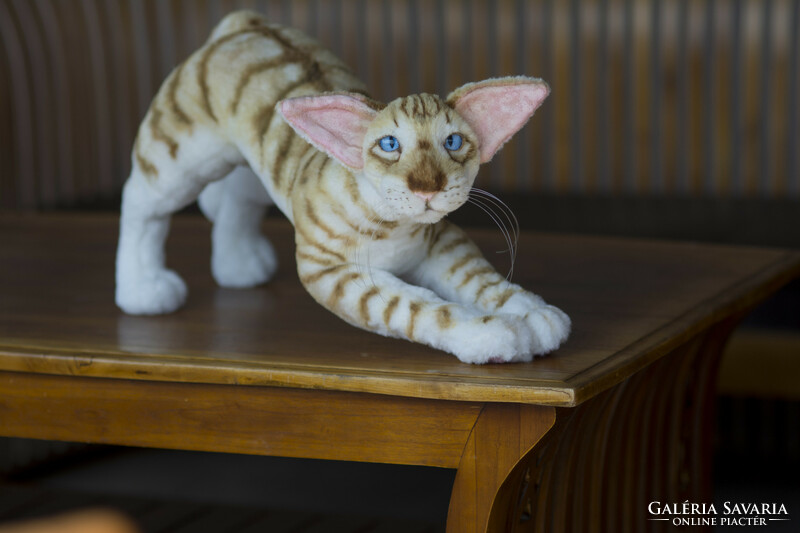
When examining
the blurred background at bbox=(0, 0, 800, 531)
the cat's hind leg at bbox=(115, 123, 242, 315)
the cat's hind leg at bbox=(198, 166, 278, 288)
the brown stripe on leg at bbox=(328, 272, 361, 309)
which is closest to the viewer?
the brown stripe on leg at bbox=(328, 272, 361, 309)

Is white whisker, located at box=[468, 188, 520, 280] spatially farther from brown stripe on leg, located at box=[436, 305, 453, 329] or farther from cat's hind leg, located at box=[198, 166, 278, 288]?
cat's hind leg, located at box=[198, 166, 278, 288]

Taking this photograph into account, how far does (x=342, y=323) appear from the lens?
1.21 m

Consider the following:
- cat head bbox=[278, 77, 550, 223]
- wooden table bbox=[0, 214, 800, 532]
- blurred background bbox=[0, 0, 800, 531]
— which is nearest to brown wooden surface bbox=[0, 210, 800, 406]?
wooden table bbox=[0, 214, 800, 532]

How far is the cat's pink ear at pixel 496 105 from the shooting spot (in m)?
1.00

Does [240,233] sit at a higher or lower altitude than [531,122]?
higher

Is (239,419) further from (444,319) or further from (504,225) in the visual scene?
(504,225)

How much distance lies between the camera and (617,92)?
2561 mm

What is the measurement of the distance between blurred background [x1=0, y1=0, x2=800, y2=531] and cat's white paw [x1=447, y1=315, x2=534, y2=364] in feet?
3.51

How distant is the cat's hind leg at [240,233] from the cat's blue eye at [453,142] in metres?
0.43

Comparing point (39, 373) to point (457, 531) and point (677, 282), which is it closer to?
point (457, 531)

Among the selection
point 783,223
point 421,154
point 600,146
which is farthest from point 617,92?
point 421,154

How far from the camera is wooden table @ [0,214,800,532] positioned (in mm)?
994

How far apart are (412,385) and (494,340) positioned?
8 cm

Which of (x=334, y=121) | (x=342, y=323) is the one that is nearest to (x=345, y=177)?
(x=334, y=121)
